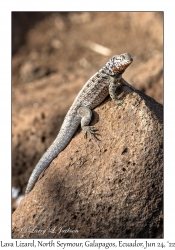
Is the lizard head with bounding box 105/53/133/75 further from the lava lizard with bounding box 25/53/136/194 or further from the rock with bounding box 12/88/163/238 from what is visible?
the rock with bounding box 12/88/163/238

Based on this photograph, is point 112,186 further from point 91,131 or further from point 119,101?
point 119,101

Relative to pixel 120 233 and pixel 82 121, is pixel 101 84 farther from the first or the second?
pixel 120 233

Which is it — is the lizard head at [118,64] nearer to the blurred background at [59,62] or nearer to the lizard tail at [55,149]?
the lizard tail at [55,149]

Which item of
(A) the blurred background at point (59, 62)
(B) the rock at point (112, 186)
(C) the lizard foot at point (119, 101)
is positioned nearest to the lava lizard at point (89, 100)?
(C) the lizard foot at point (119, 101)

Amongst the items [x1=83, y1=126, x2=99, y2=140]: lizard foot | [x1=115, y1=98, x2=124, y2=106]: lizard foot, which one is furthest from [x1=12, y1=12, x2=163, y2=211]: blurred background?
[x1=115, y1=98, x2=124, y2=106]: lizard foot

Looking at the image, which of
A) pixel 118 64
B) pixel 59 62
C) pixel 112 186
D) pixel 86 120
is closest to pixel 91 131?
pixel 86 120

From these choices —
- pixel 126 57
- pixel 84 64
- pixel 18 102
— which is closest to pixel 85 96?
pixel 126 57

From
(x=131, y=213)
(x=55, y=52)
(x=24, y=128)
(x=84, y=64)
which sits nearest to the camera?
(x=131, y=213)

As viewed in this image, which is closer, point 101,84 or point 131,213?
point 131,213
